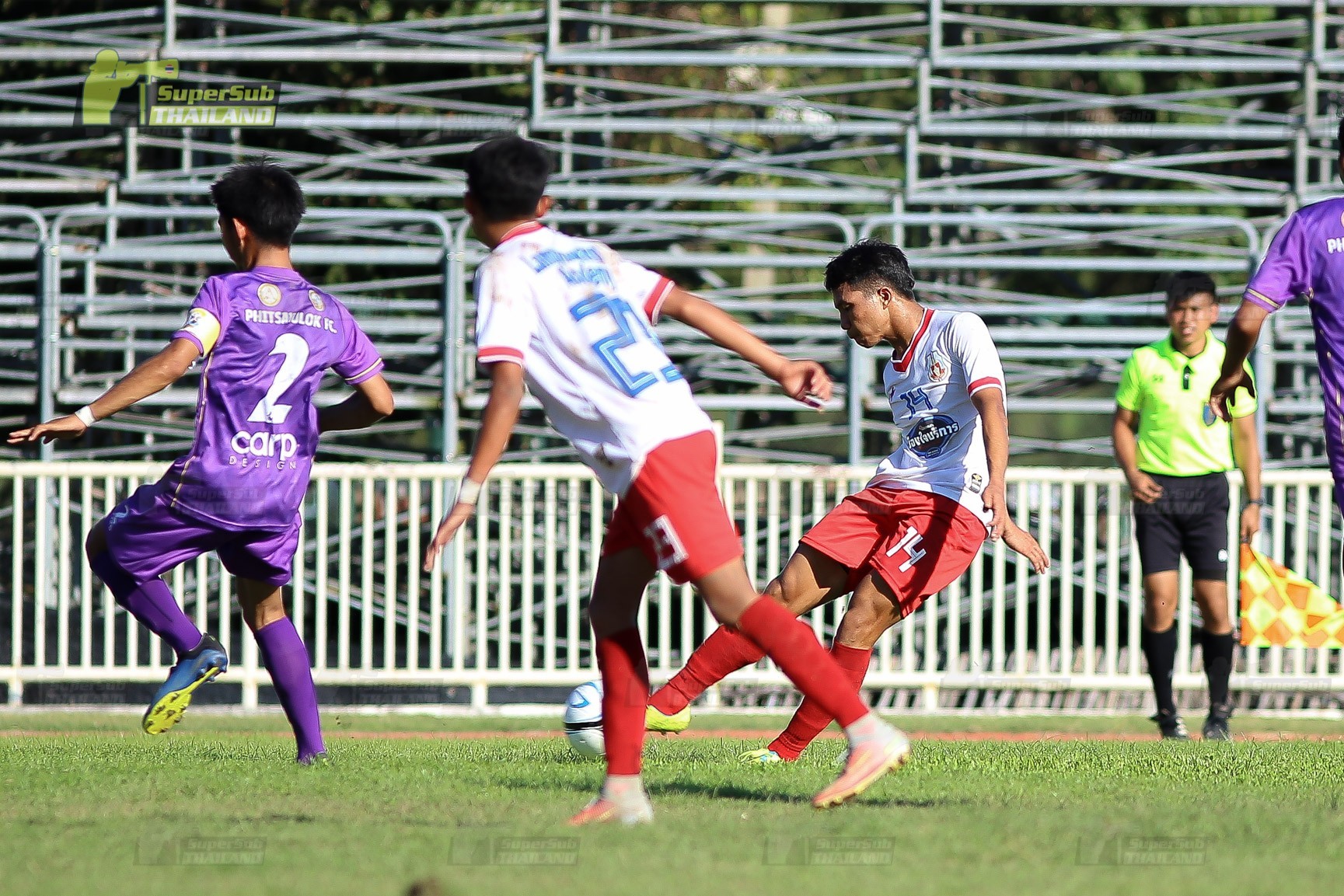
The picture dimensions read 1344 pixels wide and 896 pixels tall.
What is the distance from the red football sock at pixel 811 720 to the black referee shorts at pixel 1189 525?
2.73 meters

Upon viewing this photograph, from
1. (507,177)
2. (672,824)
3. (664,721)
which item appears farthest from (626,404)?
(664,721)

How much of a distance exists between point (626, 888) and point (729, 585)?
1042mm

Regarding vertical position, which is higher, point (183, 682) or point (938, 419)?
point (938, 419)

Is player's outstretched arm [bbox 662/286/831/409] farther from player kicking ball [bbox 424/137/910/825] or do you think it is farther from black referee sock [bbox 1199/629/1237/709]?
black referee sock [bbox 1199/629/1237/709]

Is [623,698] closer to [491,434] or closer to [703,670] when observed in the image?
[491,434]

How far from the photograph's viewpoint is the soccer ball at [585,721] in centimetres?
556

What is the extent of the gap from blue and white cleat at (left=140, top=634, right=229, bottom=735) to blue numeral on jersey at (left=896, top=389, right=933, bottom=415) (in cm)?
270

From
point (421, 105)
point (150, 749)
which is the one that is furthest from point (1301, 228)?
point (421, 105)

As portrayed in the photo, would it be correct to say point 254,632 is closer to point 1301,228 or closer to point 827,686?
point 827,686

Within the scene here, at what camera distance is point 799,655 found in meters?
4.27

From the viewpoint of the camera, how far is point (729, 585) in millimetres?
4242

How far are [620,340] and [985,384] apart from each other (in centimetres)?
175

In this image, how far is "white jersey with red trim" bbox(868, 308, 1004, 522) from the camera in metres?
5.75

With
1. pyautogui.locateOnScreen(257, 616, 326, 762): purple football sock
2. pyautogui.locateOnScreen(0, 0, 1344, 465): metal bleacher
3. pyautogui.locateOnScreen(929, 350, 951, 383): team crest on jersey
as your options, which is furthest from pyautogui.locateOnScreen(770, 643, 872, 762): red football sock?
pyautogui.locateOnScreen(0, 0, 1344, 465): metal bleacher
